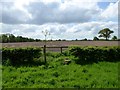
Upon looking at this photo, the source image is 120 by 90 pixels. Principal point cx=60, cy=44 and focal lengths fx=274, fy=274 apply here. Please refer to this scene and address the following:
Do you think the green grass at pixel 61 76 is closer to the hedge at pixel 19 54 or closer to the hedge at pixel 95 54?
the hedge at pixel 95 54

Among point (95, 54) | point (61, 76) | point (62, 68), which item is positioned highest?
point (95, 54)

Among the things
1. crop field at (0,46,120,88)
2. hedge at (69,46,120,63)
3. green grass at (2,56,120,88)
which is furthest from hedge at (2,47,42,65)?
hedge at (69,46,120,63)

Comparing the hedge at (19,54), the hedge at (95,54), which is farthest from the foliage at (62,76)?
the hedge at (19,54)

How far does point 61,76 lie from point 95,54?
12.4ft

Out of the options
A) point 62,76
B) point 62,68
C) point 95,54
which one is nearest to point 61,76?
point 62,76

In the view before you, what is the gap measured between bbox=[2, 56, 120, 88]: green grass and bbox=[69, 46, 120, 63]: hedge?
815mm

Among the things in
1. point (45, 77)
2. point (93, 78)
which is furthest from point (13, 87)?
point (93, 78)

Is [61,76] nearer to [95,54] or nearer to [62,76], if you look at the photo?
[62,76]

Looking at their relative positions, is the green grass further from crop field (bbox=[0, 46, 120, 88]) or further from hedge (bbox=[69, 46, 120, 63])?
hedge (bbox=[69, 46, 120, 63])

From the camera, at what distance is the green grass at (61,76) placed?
9.30 m

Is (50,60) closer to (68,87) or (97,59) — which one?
(97,59)

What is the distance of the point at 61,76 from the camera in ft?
34.8

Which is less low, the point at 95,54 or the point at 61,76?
the point at 95,54

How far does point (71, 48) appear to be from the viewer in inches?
551
